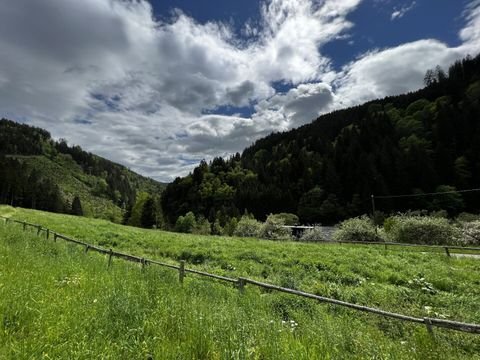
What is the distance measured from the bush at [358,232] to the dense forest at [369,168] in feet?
159

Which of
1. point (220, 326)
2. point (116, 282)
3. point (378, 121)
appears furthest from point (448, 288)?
point (378, 121)

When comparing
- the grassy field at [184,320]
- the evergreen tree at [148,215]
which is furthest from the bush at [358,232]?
the evergreen tree at [148,215]

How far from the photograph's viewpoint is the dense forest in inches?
3366

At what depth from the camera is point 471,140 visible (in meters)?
89.7

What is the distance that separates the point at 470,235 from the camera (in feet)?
113

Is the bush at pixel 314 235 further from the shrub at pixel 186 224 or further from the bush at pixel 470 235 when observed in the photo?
the shrub at pixel 186 224

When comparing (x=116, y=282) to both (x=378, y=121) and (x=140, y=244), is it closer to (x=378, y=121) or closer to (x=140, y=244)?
(x=140, y=244)

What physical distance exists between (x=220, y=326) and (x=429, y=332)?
12.0 ft

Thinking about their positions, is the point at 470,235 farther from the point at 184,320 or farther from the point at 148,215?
the point at 148,215

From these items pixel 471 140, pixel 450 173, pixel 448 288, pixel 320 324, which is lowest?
pixel 448 288

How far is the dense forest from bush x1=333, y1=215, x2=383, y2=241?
48615mm

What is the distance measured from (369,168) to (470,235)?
203 feet

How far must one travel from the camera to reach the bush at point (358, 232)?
37.8 meters

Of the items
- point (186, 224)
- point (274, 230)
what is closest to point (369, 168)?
point (274, 230)
